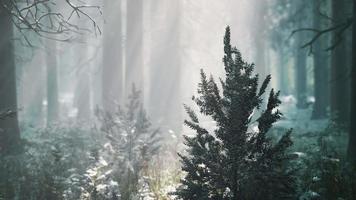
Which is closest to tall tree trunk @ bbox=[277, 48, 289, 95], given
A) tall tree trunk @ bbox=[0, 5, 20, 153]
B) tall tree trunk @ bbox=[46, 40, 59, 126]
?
tall tree trunk @ bbox=[46, 40, 59, 126]

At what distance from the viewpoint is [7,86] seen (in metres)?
11.4

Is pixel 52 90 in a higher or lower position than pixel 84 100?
higher

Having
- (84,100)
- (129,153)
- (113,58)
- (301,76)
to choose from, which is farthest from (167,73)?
(301,76)

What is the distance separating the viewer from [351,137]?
407 inches

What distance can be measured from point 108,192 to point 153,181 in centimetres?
134

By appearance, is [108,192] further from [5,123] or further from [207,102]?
[5,123]

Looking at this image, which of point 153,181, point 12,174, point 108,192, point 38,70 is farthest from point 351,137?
point 38,70

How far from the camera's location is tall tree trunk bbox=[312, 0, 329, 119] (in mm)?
23812

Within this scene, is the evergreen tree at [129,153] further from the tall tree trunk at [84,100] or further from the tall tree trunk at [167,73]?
the tall tree trunk at [84,100]

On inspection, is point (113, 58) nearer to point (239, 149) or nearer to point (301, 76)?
point (239, 149)

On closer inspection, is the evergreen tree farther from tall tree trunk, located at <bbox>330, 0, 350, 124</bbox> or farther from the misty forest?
tall tree trunk, located at <bbox>330, 0, 350, 124</bbox>

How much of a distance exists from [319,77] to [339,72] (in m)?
9.17

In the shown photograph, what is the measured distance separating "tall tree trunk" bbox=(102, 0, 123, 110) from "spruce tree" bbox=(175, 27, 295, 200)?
499 inches

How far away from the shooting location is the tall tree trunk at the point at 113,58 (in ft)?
60.0
